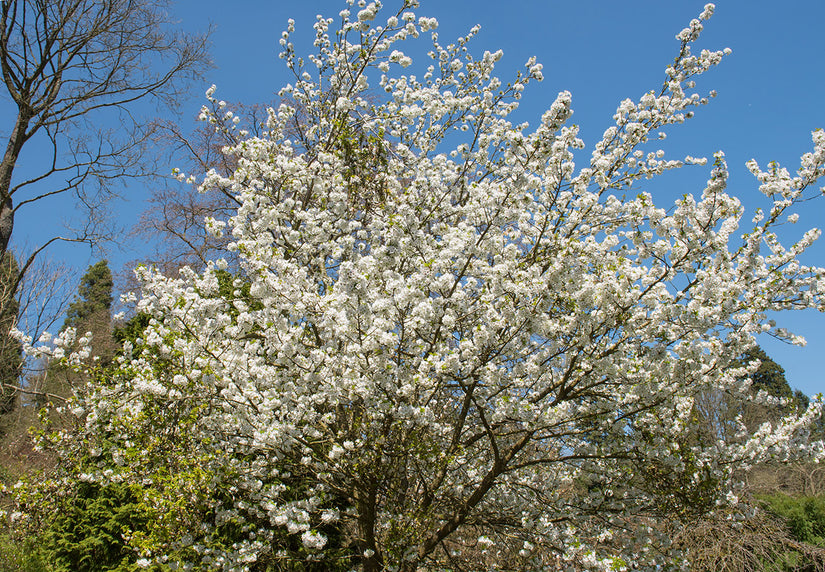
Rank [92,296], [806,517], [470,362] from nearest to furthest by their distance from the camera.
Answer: [470,362] < [806,517] < [92,296]

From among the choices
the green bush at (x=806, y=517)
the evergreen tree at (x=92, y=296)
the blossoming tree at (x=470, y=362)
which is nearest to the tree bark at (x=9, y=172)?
the blossoming tree at (x=470, y=362)

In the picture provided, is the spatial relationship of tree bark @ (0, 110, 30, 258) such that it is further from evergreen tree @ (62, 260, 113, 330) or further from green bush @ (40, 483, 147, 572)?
evergreen tree @ (62, 260, 113, 330)

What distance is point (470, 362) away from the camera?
408 centimetres

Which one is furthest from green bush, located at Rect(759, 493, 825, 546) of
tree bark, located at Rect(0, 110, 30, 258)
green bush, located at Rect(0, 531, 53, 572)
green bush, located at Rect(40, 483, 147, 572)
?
tree bark, located at Rect(0, 110, 30, 258)

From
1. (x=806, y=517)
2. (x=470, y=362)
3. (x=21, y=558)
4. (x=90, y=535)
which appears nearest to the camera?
(x=470, y=362)

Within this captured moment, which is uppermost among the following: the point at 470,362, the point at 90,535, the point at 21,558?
the point at 470,362

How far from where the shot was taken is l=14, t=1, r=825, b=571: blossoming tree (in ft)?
13.1

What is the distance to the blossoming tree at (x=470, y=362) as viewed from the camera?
4.00m

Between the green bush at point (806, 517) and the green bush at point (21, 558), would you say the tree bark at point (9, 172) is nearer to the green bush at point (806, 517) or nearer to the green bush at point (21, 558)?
the green bush at point (21, 558)

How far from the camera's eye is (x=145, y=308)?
5082 mm

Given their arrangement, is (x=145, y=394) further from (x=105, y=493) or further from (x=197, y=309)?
(x=105, y=493)

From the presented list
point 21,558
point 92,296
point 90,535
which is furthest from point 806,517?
point 92,296

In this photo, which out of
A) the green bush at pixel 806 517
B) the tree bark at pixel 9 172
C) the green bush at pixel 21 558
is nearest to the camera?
the green bush at pixel 21 558

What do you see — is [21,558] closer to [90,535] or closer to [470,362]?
[90,535]
